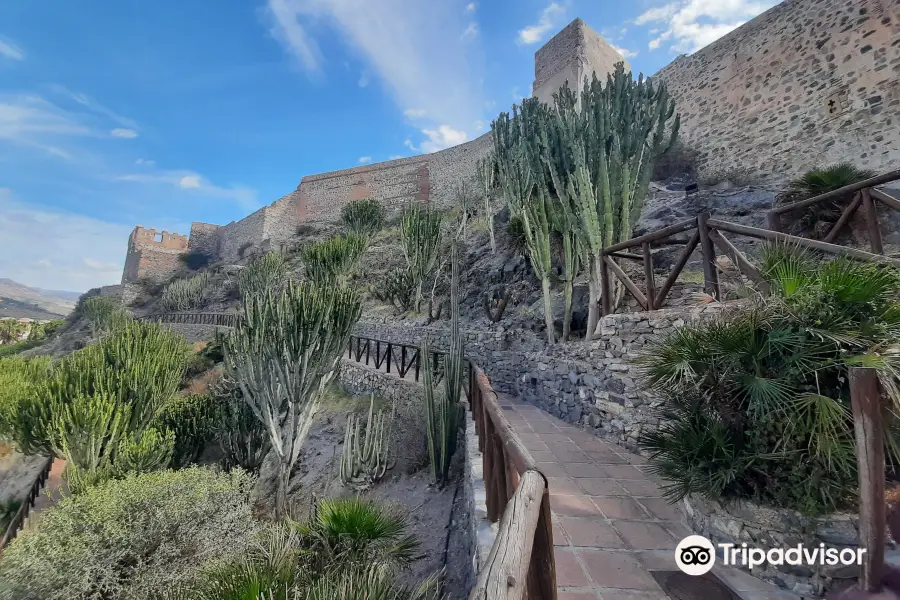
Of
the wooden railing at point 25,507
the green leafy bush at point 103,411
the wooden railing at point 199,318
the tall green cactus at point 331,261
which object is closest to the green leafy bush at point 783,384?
the green leafy bush at point 103,411

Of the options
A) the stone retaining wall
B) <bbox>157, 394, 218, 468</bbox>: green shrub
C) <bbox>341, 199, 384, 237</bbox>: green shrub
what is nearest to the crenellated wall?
the stone retaining wall

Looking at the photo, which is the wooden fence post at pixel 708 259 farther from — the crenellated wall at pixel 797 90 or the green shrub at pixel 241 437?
the green shrub at pixel 241 437

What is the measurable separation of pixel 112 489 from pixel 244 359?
219cm

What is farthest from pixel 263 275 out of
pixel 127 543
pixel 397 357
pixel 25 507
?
pixel 127 543

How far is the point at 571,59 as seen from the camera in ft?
54.9

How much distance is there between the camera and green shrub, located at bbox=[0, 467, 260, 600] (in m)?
3.33

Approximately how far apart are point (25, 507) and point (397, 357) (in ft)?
24.0

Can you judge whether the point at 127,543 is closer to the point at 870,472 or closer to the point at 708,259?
the point at 870,472

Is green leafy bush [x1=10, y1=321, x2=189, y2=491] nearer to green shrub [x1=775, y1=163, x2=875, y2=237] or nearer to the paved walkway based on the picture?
the paved walkway

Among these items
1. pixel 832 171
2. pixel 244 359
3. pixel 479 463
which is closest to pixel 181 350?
pixel 244 359

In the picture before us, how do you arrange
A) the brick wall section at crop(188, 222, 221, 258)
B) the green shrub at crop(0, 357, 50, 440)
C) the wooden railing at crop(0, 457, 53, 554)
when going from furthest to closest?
the brick wall section at crop(188, 222, 221, 258) < the green shrub at crop(0, 357, 50, 440) < the wooden railing at crop(0, 457, 53, 554)

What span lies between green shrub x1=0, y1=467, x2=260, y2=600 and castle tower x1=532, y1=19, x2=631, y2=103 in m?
17.8

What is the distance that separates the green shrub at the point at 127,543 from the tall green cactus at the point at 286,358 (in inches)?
61.0

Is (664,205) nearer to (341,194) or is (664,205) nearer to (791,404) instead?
(791,404)
